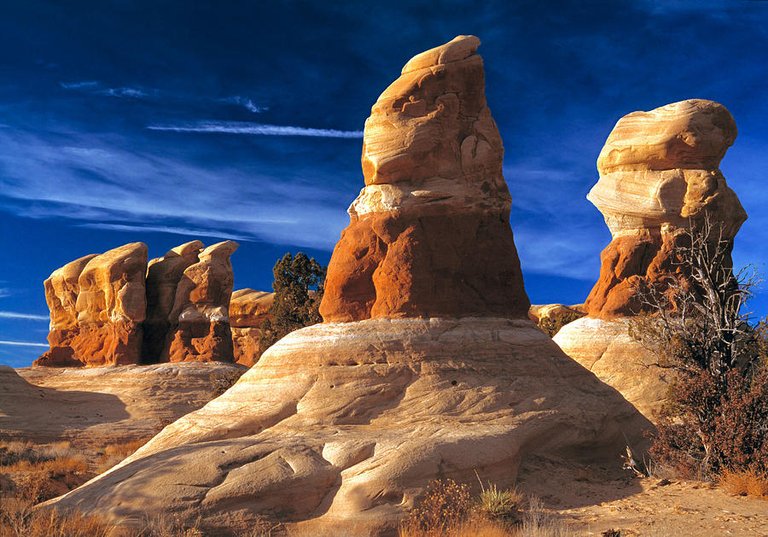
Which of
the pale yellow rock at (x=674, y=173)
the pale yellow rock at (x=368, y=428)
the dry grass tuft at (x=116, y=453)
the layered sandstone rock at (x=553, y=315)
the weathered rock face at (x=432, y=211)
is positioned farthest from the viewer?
the layered sandstone rock at (x=553, y=315)

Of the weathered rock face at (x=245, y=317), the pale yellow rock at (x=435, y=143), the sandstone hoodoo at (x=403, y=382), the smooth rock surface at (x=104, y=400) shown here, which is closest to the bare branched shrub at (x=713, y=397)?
the sandstone hoodoo at (x=403, y=382)

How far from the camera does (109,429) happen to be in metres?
30.4

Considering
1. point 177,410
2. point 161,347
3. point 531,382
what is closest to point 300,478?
point 531,382

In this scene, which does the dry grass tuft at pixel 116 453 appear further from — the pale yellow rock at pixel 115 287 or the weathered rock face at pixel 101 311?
the pale yellow rock at pixel 115 287

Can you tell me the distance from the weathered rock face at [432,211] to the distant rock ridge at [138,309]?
22.1 m

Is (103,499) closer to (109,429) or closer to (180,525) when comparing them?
(180,525)

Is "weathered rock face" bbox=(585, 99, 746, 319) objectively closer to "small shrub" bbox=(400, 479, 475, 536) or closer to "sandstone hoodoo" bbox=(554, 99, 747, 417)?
"sandstone hoodoo" bbox=(554, 99, 747, 417)

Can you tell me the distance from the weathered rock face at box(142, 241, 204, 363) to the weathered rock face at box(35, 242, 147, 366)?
1.33m

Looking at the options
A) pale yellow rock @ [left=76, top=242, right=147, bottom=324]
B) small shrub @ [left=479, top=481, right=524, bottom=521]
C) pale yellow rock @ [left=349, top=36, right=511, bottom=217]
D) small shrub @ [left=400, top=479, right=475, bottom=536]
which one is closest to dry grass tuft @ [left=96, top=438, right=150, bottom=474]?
pale yellow rock @ [left=76, top=242, right=147, bottom=324]

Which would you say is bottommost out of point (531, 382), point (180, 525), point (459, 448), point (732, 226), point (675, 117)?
point (180, 525)

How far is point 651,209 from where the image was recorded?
84.3 feet

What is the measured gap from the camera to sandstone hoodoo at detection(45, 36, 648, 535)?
426 inches

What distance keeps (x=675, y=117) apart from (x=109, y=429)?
25.9m

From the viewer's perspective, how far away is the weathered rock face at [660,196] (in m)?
25.3
